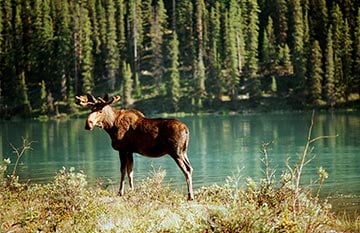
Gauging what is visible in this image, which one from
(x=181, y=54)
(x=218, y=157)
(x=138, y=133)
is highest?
(x=181, y=54)

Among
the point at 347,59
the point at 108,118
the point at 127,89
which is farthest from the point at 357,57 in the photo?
the point at 108,118

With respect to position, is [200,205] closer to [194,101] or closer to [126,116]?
[126,116]

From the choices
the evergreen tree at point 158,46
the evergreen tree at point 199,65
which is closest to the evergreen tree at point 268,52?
the evergreen tree at point 199,65

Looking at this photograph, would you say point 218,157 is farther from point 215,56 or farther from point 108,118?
point 215,56

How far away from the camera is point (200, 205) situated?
38.0 ft

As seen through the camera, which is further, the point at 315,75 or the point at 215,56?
the point at 215,56

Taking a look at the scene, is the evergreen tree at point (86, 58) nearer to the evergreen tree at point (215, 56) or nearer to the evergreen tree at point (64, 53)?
the evergreen tree at point (64, 53)

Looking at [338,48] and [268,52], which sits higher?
[268,52]

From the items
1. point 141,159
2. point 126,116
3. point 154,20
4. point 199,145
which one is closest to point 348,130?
point 199,145

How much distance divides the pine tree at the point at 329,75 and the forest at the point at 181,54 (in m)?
0.17

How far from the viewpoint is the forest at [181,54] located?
102 metres

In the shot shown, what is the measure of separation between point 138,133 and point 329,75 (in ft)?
284

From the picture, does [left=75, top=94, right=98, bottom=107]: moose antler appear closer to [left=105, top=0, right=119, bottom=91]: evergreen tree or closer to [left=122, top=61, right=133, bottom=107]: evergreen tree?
[left=122, top=61, right=133, bottom=107]: evergreen tree

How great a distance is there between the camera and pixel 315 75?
97.3 metres
